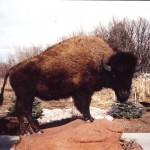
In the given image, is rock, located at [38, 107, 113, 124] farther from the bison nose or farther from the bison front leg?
the bison nose

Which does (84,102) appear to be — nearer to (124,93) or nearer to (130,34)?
(124,93)

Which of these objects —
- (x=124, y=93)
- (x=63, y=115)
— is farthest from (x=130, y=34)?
(x=124, y=93)

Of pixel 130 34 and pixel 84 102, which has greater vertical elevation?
pixel 130 34

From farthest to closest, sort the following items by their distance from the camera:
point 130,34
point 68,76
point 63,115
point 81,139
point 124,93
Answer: point 130,34
point 63,115
point 68,76
point 124,93
point 81,139

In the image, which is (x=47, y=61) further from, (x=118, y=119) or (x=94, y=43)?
(x=118, y=119)

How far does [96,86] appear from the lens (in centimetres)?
927

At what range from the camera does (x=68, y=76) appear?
8.96m

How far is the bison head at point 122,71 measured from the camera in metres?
8.78

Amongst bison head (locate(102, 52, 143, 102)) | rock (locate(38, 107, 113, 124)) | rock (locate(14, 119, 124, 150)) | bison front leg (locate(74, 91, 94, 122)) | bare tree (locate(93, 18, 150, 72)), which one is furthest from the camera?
bare tree (locate(93, 18, 150, 72))

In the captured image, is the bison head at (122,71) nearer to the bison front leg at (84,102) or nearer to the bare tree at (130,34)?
the bison front leg at (84,102)

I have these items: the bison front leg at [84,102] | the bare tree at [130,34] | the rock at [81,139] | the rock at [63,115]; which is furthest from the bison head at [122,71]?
the bare tree at [130,34]

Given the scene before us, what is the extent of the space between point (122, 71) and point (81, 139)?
1.92m

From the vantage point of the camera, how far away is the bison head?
8781mm

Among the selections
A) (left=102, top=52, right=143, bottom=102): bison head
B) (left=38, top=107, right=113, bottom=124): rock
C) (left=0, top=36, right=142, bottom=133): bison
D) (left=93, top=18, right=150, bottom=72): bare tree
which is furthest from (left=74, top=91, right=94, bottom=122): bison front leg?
(left=93, top=18, right=150, bottom=72): bare tree
